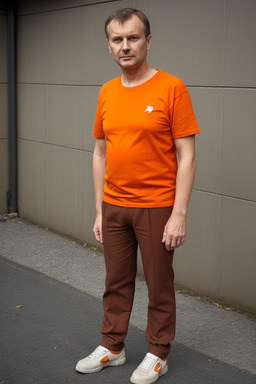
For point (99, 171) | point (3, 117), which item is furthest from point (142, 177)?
point (3, 117)

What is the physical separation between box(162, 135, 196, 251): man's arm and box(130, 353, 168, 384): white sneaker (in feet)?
2.63

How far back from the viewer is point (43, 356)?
183 inches

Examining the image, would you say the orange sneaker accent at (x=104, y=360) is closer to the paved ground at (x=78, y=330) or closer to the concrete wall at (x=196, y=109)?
the paved ground at (x=78, y=330)

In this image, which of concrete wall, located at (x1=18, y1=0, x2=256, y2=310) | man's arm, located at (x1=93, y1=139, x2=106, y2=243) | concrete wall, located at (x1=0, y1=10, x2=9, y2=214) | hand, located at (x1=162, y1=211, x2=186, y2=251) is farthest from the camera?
concrete wall, located at (x1=0, y1=10, x2=9, y2=214)

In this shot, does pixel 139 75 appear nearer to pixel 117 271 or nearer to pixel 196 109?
pixel 117 271

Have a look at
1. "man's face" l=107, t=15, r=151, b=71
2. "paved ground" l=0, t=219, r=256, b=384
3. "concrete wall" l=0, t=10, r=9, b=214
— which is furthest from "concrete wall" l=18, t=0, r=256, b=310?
"man's face" l=107, t=15, r=151, b=71

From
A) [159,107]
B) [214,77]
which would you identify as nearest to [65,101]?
[214,77]

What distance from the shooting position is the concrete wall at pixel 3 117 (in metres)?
8.60

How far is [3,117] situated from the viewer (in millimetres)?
8773

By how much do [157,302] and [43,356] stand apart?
40.2 inches

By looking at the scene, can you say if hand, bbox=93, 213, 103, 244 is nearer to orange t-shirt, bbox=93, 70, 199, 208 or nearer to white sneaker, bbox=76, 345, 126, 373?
orange t-shirt, bbox=93, 70, 199, 208

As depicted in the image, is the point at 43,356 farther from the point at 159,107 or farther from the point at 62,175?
the point at 62,175

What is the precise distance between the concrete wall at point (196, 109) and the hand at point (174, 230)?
1.54m

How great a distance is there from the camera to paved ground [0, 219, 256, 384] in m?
4.38
